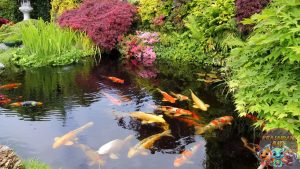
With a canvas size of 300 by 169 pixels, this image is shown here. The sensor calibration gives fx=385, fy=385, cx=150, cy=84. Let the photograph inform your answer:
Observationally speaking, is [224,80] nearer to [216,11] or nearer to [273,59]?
[216,11]

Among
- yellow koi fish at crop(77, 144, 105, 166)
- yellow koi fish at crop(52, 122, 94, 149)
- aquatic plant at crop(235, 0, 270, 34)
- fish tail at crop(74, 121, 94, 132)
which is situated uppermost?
aquatic plant at crop(235, 0, 270, 34)

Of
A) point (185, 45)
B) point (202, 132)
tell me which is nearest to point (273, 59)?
point (202, 132)

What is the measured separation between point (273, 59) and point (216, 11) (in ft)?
22.2

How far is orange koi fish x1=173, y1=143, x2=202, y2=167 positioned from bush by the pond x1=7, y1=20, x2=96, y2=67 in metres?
6.12

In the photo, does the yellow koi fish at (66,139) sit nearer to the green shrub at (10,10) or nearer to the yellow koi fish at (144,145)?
the yellow koi fish at (144,145)

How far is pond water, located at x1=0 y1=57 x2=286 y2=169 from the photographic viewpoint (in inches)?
207

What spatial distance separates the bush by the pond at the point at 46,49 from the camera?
10555 mm

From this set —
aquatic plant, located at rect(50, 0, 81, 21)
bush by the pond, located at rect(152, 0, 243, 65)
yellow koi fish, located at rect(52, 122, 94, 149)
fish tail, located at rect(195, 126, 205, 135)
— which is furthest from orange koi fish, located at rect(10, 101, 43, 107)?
aquatic plant, located at rect(50, 0, 81, 21)

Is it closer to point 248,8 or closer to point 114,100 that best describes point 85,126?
point 114,100

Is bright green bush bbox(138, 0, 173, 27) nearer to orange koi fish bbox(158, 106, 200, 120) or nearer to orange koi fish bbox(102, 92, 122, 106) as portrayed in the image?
orange koi fish bbox(102, 92, 122, 106)

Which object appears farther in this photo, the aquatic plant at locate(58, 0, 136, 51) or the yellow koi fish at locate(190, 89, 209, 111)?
the aquatic plant at locate(58, 0, 136, 51)

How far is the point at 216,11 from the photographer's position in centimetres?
1002

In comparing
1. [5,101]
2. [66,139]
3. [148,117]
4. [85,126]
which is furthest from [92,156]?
[5,101]

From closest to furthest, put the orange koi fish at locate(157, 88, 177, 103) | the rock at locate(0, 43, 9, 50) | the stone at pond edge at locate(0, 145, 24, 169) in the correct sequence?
1. the stone at pond edge at locate(0, 145, 24, 169)
2. the orange koi fish at locate(157, 88, 177, 103)
3. the rock at locate(0, 43, 9, 50)
